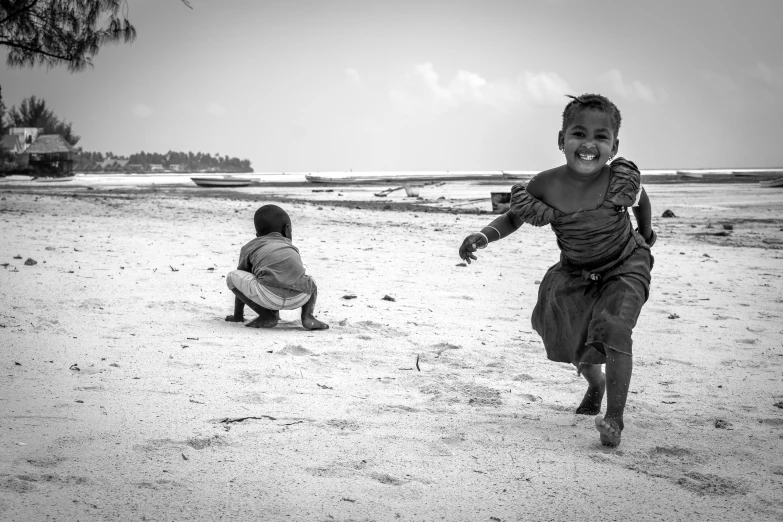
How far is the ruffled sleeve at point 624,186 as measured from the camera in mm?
2953

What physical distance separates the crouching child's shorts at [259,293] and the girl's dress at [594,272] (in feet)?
7.17

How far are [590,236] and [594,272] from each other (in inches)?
6.1

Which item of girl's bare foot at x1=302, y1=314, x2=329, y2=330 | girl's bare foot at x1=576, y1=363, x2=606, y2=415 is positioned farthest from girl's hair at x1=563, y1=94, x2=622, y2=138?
girl's bare foot at x1=302, y1=314, x2=329, y2=330

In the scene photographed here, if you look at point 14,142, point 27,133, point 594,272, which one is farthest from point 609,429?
point 14,142

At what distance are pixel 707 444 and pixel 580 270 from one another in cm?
85

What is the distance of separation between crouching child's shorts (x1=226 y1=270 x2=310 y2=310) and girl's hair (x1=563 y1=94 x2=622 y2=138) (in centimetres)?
245

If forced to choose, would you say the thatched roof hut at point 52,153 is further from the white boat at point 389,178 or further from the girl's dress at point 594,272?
the girl's dress at point 594,272

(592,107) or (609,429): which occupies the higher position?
(592,107)

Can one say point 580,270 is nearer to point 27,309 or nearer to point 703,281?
point 27,309

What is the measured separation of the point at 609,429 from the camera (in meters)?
2.73

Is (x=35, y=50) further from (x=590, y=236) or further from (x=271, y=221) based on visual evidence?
(x=590, y=236)

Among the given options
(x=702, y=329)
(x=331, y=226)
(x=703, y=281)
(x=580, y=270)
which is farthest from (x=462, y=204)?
(x=580, y=270)

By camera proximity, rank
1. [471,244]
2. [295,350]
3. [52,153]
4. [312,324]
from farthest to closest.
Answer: [52,153], [312,324], [295,350], [471,244]

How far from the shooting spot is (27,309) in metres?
4.80
